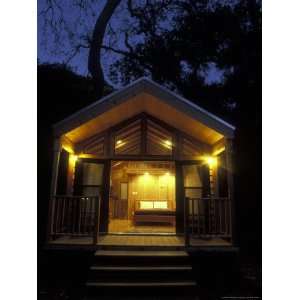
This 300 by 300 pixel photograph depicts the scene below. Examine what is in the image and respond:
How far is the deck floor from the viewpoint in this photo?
612 centimetres

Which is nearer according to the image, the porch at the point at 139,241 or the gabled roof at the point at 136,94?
the porch at the point at 139,241

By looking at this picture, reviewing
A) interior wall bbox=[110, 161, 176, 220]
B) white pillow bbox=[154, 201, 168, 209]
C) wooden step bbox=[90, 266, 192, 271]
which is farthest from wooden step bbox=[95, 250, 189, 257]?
interior wall bbox=[110, 161, 176, 220]

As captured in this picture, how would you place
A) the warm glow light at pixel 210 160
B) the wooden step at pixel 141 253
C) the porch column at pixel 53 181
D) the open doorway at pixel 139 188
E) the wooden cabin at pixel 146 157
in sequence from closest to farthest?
the wooden step at pixel 141 253 → the porch column at pixel 53 181 → the wooden cabin at pixel 146 157 → the warm glow light at pixel 210 160 → the open doorway at pixel 139 188

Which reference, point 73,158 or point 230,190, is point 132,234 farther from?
point 230,190

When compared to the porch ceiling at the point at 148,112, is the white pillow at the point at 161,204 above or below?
below

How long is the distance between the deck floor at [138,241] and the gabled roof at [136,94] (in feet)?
7.92

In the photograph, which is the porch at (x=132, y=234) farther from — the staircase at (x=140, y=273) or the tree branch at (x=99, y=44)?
the tree branch at (x=99, y=44)

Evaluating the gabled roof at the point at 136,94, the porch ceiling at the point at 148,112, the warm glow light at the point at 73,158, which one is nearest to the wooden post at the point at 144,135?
the porch ceiling at the point at 148,112

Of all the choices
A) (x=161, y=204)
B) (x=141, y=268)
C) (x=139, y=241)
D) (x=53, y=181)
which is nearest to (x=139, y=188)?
(x=161, y=204)

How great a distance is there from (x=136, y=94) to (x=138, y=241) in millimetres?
3359

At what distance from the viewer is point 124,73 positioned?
1409cm

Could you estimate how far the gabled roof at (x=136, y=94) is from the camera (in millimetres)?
6188
